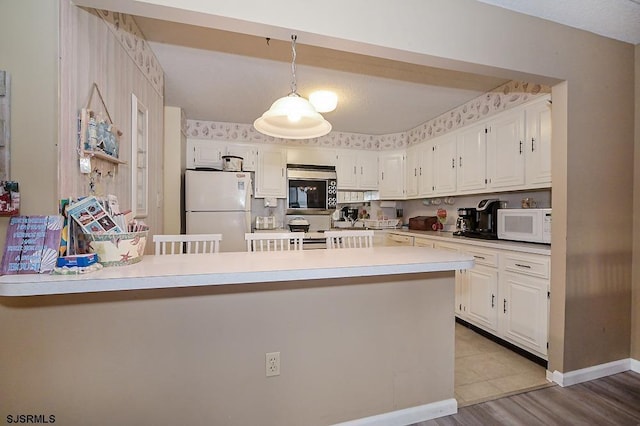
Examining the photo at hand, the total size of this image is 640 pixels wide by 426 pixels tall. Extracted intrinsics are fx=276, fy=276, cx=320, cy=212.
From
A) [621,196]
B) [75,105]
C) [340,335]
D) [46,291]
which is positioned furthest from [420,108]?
[46,291]

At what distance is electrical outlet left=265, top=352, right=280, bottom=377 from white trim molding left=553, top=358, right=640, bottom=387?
2005 millimetres

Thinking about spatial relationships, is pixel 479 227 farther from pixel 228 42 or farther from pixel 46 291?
pixel 46 291

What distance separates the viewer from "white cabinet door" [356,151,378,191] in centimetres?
436

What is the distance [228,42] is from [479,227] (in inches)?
112

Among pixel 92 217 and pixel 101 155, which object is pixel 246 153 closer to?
pixel 101 155

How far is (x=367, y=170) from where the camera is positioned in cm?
439

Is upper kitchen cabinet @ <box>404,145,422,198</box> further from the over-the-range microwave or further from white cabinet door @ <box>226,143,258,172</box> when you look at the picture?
white cabinet door @ <box>226,143,258,172</box>

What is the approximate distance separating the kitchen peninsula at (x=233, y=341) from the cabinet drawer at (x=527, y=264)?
→ 99 cm

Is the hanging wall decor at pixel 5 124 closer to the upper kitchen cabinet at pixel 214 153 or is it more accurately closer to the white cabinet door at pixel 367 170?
the upper kitchen cabinet at pixel 214 153

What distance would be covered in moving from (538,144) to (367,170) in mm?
2313

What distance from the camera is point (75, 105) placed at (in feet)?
4.03

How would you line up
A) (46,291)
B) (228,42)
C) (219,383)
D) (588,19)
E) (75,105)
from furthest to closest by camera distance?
(228,42)
(588,19)
(219,383)
(75,105)
(46,291)

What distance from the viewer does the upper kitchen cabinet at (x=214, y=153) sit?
3716 mm

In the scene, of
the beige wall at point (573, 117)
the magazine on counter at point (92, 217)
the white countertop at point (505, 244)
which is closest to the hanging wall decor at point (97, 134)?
the magazine on counter at point (92, 217)
